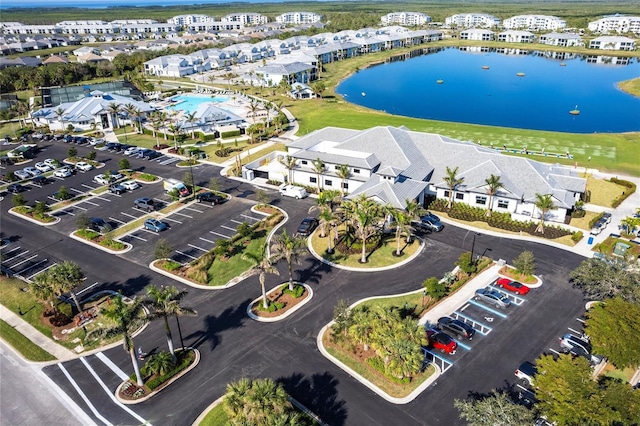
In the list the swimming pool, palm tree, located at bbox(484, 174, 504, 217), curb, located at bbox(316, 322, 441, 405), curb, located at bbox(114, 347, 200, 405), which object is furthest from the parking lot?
the swimming pool

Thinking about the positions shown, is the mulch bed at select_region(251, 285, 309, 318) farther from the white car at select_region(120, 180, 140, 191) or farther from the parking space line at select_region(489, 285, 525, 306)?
the white car at select_region(120, 180, 140, 191)

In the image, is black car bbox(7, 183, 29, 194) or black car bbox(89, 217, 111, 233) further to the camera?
black car bbox(7, 183, 29, 194)

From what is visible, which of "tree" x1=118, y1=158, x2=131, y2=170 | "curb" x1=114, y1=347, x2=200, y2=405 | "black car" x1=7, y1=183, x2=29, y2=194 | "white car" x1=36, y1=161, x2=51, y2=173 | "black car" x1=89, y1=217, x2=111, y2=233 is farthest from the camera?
"white car" x1=36, y1=161, x2=51, y2=173

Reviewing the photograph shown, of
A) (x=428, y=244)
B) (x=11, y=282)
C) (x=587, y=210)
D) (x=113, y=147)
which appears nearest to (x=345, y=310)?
(x=428, y=244)

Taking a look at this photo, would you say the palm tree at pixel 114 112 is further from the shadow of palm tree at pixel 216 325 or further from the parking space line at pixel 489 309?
the parking space line at pixel 489 309

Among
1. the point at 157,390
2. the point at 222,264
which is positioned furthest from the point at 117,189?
the point at 157,390

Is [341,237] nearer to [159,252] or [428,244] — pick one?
[428,244]
